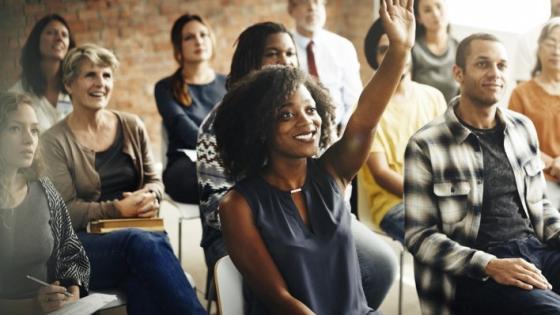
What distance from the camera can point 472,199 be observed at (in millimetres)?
2168

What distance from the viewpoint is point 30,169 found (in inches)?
77.9

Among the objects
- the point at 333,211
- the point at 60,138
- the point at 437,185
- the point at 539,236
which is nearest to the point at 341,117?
the point at 437,185

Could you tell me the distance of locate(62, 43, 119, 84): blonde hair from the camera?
2205 millimetres

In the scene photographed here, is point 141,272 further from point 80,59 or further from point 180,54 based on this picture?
point 180,54

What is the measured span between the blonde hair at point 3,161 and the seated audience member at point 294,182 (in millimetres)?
492

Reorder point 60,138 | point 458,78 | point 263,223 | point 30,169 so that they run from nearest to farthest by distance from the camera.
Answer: point 263,223, point 30,169, point 60,138, point 458,78

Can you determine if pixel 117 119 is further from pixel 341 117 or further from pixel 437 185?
pixel 437 185

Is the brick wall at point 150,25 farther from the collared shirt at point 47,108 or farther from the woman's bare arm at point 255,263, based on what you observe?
the woman's bare arm at point 255,263

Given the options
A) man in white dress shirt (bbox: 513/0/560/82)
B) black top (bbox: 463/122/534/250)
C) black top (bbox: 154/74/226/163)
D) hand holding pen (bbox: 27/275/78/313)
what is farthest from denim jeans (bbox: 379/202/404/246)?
hand holding pen (bbox: 27/275/78/313)

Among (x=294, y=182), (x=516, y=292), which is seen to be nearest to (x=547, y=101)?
(x=516, y=292)

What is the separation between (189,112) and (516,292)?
1296mm

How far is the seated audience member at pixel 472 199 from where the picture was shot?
216cm

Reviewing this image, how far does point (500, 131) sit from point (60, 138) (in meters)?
1.26

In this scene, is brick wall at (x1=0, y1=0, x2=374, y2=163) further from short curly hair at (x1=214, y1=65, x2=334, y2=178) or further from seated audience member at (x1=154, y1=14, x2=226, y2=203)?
short curly hair at (x1=214, y1=65, x2=334, y2=178)
